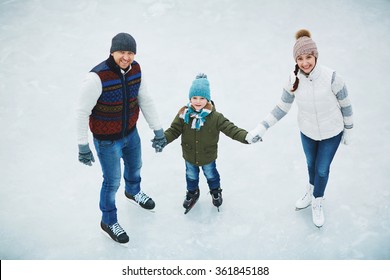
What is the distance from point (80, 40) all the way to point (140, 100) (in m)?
3.07

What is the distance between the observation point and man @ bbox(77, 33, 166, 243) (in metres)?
2.36

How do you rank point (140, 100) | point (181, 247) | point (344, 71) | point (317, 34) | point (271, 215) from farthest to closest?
point (317, 34) < point (344, 71) < point (271, 215) < point (181, 247) < point (140, 100)

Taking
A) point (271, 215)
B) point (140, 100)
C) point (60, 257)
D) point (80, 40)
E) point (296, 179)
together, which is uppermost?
point (80, 40)

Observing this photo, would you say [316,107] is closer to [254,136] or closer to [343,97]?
[343,97]

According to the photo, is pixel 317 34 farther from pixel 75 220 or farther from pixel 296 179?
pixel 75 220

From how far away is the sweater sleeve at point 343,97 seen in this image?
2.45 metres

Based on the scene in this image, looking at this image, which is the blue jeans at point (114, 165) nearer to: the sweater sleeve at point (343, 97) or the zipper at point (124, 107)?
the zipper at point (124, 107)

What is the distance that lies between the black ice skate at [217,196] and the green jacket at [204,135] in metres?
0.33

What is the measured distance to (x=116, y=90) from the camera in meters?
2.41

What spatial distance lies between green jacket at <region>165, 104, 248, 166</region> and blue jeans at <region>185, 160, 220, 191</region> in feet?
0.30

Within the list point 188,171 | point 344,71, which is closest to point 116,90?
point 188,171

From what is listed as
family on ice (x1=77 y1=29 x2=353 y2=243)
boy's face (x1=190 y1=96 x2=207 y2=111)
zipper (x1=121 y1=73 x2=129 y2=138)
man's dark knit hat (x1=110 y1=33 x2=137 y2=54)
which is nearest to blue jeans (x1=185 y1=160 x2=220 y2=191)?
family on ice (x1=77 y1=29 x2=353 y2=243)

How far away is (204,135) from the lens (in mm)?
2730

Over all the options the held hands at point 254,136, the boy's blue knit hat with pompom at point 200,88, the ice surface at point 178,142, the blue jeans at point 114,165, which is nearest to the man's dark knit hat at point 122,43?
the boy's blue knit hat with pompom at point 200,88
